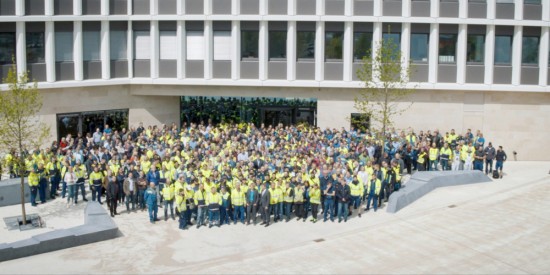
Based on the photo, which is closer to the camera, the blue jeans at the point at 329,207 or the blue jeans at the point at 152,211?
the blue jeans at the point at 152,211

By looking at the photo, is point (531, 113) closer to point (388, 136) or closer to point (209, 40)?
point (388, 136)

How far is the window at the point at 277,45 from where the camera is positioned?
3909 centimetres

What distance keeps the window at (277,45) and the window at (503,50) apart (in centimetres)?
1207

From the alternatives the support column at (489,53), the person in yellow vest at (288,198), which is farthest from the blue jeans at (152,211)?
the support column at (489,53)

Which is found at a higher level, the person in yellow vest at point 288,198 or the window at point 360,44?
the window at point 360,44

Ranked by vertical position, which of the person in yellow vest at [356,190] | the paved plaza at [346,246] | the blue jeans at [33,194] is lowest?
the paved plaza at [346,246]

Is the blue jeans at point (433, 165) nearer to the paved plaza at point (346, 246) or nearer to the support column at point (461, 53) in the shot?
the paved plaza at point (346, 246)

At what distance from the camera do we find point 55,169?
28.6 meters

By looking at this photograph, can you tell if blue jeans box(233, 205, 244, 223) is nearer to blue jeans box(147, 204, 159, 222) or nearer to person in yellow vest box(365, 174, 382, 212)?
blue jeans box(147, 204, 159, 222)

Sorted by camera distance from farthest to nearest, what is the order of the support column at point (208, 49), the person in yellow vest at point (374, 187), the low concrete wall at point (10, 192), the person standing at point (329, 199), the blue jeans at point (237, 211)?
the support column at point (208, 49) < the low concrete wall at point (10, 192) < the person in yellow vest at point (374, 187) < the person standing at point (329, 199) < the blue jeans at point (237, 211)

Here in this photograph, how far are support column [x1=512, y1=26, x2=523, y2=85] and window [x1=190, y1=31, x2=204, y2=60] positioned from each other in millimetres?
17683

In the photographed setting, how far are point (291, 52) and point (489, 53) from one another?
438 inches

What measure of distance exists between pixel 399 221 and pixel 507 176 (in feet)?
34.2

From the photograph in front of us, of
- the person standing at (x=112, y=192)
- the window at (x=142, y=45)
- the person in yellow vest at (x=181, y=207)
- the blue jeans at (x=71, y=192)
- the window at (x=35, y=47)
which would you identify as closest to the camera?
the person in yellow vest at (x=181, y=207)
